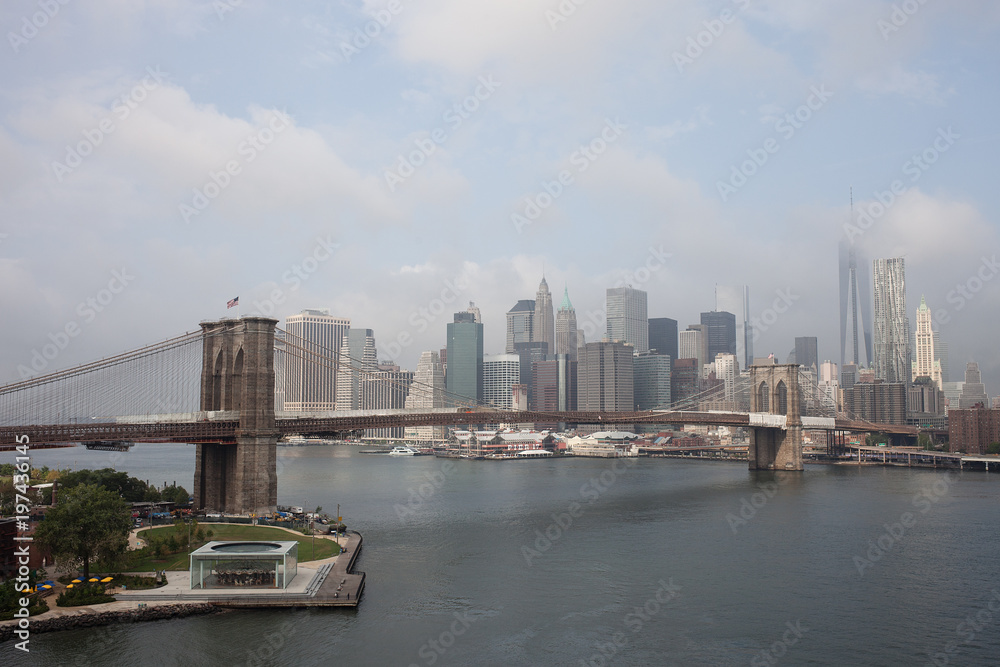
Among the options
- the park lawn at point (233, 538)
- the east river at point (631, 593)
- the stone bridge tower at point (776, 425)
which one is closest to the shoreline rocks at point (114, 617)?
the east river at point (631, 593)

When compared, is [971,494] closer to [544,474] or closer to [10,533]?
[544,474]

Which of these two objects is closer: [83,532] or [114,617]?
[114,617]

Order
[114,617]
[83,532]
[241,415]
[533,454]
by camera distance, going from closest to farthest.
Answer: [114,617], [83,532], [241,415], [533,454]

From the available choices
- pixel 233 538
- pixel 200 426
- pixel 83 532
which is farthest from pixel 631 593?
pixel 200 426

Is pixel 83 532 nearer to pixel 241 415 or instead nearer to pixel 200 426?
pixel 200 426

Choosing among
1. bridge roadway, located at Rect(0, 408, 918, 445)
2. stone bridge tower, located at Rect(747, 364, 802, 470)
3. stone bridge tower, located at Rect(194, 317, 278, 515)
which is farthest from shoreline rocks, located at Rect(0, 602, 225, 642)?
stone bridge tower, located at Rect(747, 364, 802, 470)
